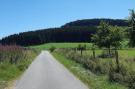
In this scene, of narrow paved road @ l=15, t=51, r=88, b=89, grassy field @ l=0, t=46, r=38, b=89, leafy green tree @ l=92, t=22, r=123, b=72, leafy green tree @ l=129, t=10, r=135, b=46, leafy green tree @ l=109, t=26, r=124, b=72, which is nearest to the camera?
narrow paved road @ l=15, t=51, r=88, b=89

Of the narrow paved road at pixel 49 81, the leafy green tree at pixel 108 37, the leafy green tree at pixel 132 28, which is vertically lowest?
the leafy green tree at pixel 108 37

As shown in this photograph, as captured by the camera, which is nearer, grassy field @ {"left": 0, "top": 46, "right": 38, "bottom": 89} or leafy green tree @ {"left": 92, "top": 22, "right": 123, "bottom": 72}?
grassy field @ {"left": 0, "top": 46, "right": 38, "bottom": 89}

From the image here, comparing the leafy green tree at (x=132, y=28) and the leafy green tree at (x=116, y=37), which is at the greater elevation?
the leafy green tree at (x=132, y=28)

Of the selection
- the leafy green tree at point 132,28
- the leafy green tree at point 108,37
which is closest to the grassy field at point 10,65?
the leafy green tree at point 132,28

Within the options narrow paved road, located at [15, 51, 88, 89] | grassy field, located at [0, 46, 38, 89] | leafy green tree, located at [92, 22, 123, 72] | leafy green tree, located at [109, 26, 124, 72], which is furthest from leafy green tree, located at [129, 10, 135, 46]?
leafy green tree, located at [92, 22, 123, 72]

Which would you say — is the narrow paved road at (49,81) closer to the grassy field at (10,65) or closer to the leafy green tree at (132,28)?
the grassy field at (10,65)

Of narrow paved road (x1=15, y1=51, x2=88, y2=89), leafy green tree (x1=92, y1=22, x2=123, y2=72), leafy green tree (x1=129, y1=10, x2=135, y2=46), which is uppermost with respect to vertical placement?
Result: leafy green tree (x1=129, y1=10, x2=135, y2=46)

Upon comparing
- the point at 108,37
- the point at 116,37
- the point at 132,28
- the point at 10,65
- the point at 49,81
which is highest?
the point at 132,28

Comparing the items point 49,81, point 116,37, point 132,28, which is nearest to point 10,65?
point 49,81

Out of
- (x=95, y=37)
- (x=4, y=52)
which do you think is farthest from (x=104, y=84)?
(x=95, y=37)

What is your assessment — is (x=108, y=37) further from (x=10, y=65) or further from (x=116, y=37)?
(x=10, y=65)

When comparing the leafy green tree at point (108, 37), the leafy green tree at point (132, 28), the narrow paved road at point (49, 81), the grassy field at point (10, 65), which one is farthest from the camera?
the leafy green tree at point (108, 37)

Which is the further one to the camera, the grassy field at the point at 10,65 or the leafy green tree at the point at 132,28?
the grassy field at the point at 10,65

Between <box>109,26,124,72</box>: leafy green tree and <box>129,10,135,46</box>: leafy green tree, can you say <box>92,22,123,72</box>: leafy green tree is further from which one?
<box>129,10,135,46</box>: leafy green tree
